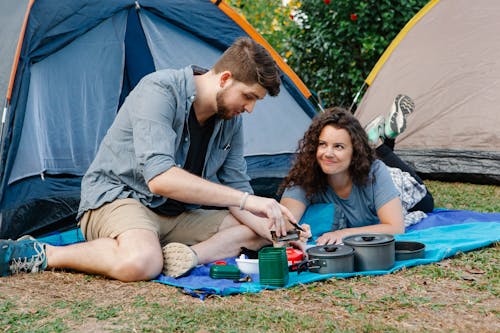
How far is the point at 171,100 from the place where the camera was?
2.59 meters

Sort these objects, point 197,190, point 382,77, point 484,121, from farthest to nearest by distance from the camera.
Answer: point 382,77 → point 484,121 → point 197,190

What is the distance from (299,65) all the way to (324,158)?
4411 mm

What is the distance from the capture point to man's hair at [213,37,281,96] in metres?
2.52

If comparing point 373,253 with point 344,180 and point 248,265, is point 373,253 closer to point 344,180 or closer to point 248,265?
point 248,265

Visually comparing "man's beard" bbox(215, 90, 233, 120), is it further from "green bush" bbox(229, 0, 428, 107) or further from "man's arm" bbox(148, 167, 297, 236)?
"green bush" bbox(229, 0, 428, 107)

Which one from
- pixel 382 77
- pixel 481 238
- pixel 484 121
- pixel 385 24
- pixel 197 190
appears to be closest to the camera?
pixel 197 190

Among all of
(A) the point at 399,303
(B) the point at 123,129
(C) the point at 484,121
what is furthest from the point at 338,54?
(A) the point at 399,303

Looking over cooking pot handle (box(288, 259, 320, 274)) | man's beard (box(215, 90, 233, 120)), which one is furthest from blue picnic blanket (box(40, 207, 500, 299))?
man's beard (box(215, 90, 233, 120))

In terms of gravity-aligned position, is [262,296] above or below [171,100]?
below

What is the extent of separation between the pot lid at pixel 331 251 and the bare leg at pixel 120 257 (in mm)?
600

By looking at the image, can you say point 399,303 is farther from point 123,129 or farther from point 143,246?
point 123,129

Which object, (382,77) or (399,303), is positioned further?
(382,77)

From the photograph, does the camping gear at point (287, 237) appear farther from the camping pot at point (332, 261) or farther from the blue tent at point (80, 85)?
the blue tent at point (80, 85)

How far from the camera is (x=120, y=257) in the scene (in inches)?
97.1
